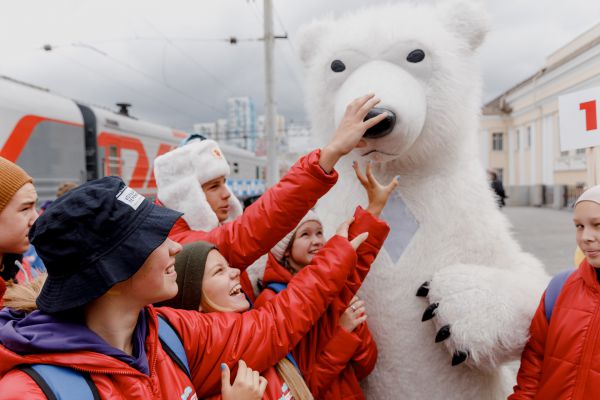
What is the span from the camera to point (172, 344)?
126 cm

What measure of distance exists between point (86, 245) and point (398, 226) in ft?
4.44

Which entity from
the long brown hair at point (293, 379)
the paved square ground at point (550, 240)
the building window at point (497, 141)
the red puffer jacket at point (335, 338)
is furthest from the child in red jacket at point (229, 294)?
the building window at point (497, 141)

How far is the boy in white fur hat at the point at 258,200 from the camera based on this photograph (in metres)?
1.62

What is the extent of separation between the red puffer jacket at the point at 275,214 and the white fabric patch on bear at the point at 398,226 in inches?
19.7

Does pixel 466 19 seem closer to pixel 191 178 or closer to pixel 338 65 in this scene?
pixel 338 65

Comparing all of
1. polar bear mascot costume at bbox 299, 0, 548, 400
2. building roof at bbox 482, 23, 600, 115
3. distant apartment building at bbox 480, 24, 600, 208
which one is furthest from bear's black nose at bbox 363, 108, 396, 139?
distant apartment building at bbox 480, 24, 600, 208

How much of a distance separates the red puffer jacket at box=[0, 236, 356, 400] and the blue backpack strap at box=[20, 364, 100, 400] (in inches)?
0.5

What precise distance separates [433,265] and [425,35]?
953 millimetres

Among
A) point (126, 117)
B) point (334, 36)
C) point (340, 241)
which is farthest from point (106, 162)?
point (340, 241)

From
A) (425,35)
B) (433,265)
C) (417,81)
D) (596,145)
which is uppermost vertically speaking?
(425,35)

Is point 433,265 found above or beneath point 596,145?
beneath

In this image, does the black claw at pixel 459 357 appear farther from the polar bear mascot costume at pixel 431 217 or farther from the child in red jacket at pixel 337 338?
the child in red jacket at pixel 337 338

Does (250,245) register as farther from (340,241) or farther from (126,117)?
(126,117)

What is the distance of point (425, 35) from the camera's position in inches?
76.6
